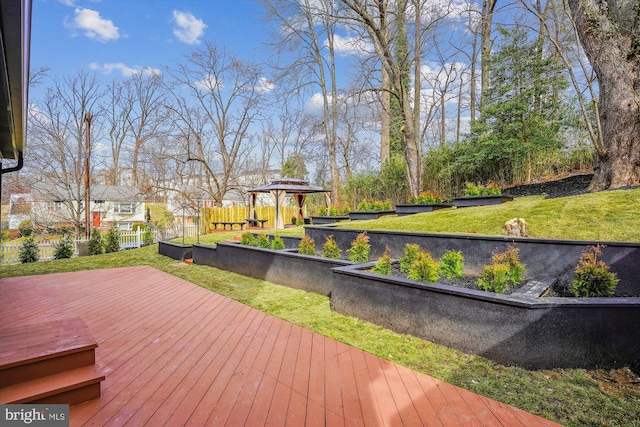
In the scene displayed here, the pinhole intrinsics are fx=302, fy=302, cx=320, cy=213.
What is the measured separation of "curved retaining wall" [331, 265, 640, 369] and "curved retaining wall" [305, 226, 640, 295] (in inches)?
57.3

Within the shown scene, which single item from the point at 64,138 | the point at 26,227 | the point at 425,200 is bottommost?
the point at 26,227

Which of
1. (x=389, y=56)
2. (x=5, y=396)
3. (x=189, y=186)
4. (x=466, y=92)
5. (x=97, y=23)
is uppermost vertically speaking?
(x=97, y=23)

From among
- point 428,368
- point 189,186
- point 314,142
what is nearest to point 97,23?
point 189,186

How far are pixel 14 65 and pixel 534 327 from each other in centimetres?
383

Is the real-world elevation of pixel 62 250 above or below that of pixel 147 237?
below

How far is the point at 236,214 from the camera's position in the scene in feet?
53.2

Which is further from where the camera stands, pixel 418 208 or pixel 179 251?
pixel 418 208

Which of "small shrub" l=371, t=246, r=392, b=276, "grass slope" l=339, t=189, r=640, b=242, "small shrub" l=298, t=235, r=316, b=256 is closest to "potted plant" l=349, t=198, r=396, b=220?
"grass slope" l=339, t=189, r=640, b=242

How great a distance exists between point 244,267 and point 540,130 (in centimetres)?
935

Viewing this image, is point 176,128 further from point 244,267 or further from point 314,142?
point 244,267

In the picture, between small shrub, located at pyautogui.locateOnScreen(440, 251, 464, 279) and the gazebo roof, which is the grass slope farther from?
the gazebo roof

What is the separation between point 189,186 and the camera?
20.9 metres

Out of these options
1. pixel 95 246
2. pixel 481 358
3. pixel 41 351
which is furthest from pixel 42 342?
pixel 95 246

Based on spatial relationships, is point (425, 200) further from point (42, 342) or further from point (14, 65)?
point (14, 65)
